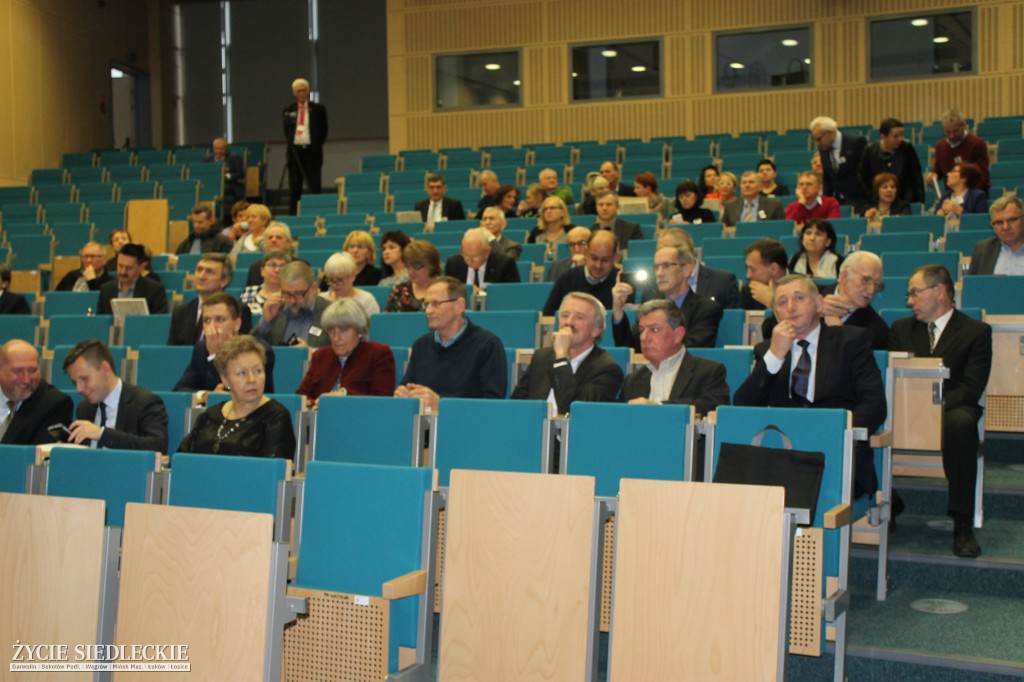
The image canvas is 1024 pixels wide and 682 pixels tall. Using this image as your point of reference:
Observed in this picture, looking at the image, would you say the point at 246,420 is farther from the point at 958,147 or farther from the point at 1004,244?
the point at 958,147

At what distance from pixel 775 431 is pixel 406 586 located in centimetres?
109

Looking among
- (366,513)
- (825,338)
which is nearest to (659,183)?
(825,338)

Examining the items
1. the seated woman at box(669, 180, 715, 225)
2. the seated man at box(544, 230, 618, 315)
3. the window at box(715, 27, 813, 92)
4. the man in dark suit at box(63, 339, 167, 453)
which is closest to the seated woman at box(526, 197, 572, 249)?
the seated woman at box(669, 180, 715, 225)

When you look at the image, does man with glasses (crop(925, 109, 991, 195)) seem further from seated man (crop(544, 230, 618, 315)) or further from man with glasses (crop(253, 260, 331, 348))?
man with glasses (crop(253, 260, 331, 348))

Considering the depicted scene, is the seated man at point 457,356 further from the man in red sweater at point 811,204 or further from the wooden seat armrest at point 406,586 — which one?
the man in red sweater at point 811,204

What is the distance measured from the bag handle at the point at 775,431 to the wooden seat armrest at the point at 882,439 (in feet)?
1.17

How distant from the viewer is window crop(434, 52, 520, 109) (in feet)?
37.0

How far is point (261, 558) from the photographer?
2.33 m

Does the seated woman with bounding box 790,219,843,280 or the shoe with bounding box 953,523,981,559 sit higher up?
the seated woman with bounding box 790,219,843,280

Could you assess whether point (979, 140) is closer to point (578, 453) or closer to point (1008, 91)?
point (1008, 91)

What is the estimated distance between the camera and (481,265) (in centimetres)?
Answer: 579

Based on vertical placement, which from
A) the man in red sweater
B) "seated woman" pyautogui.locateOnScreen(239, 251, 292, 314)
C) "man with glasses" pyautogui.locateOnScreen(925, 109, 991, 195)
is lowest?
"seated woman" pyautogui.locateOnScreen(239, 251, 292, 314)

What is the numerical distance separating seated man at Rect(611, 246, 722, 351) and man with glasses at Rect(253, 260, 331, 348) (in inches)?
51.7

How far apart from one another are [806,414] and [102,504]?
5.77 ft
